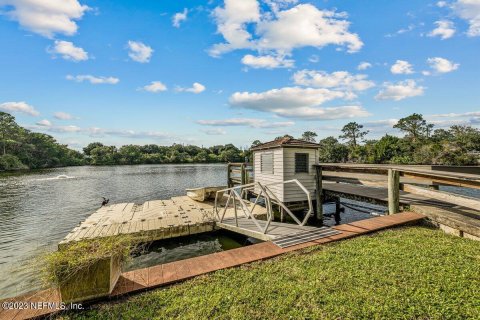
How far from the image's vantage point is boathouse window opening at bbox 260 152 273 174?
1032 centimetres

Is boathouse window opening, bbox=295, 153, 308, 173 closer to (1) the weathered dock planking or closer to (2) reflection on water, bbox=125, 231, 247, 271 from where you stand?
(1) the weathered dock planking

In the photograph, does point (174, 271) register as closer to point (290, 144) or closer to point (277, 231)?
point (277, 231)

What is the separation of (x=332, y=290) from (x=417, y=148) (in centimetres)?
4243

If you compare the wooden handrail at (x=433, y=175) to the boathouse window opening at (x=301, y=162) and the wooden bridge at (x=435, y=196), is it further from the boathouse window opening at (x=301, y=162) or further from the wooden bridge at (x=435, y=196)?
the boathouse window opening at (x=301, y=162)

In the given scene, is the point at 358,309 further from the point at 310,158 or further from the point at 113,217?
the point at 113,217

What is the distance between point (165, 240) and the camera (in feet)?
27.4

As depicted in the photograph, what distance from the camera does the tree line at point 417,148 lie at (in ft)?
88.9

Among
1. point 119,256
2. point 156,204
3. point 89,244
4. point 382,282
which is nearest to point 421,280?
point 382,282

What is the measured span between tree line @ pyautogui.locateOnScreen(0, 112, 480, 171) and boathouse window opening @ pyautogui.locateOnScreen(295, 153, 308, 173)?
1073 mm

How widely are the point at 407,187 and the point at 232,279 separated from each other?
6.14 meters

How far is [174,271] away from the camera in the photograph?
3459 millimetres

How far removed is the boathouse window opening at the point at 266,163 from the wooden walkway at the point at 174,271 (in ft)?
17.8

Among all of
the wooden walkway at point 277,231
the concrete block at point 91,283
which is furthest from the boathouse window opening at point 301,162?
the concrete block at point 91,283

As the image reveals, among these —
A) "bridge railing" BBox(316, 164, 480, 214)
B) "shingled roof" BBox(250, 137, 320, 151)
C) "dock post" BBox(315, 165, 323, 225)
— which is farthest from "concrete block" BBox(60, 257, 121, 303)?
"dock post" BBox(315, 165, 323, 225)
